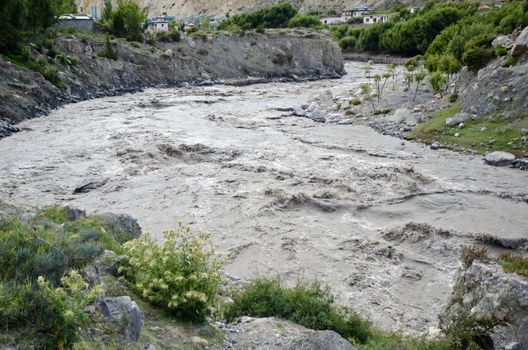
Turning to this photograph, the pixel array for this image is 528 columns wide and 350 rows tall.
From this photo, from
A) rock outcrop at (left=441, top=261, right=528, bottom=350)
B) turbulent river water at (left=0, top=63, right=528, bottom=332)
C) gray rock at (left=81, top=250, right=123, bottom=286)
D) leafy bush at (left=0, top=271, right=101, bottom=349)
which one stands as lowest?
turbulent river water at (left=0, top=63, right=528, bottom=332)

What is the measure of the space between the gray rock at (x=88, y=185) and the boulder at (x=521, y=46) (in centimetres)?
2400

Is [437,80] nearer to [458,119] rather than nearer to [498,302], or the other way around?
[458,119]

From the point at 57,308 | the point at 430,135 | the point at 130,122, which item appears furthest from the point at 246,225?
the point at 130,122

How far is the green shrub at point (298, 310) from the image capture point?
895cm

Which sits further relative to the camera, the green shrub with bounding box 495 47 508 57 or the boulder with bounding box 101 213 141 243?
the green shrub with bounding box 495 47 508 57

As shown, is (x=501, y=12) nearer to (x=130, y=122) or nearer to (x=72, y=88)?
(x=130, y=122)

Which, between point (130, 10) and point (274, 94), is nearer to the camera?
point (274, 94)

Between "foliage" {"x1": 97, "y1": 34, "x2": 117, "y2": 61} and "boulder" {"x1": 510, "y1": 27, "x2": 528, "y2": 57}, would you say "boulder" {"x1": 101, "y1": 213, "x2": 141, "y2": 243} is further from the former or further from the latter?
"foliage" {"x1": 97, "y1": 34, "x2": 117, "y2": 61}

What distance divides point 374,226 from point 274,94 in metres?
35.0

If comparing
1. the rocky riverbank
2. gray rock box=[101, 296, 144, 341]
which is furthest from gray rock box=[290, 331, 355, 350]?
the rocky riverbank

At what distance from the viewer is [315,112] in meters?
36.5

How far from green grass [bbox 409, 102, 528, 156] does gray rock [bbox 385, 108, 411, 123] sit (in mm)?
2576

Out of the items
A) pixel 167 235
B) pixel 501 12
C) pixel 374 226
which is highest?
pixel 501 12

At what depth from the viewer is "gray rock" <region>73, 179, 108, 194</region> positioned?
19.7 metres
